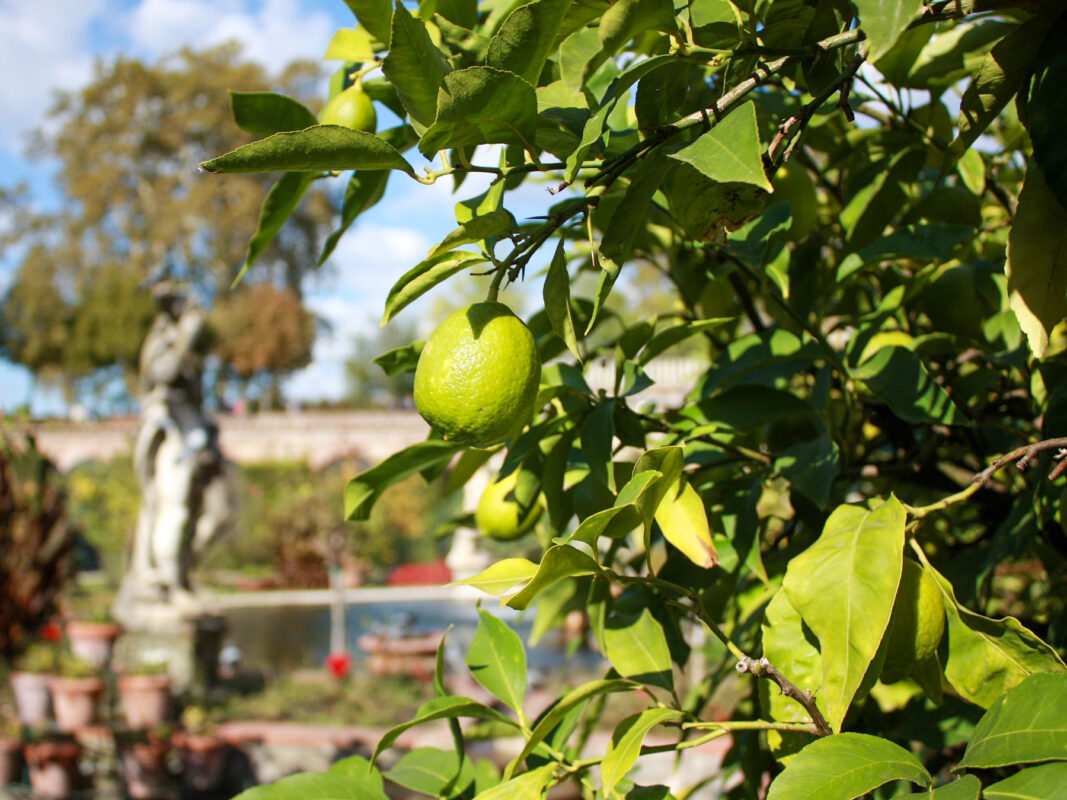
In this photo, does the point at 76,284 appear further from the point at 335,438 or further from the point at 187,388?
the point at 187,388

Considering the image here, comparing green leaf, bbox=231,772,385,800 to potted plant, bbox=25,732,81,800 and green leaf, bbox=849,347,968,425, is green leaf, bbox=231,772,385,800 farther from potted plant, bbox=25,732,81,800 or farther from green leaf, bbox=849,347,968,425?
potted plant, bbox=25,732,81,800

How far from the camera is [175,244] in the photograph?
22391mm

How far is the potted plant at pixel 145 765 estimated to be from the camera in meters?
4.20

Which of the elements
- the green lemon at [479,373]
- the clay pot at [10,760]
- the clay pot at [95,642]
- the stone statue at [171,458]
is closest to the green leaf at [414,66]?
the green lemon at [479,373]

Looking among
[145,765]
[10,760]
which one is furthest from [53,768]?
[145,765]

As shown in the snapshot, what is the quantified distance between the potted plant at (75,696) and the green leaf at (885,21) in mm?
4992

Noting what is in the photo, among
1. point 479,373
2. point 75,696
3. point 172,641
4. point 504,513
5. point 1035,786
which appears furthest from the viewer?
point 172,641

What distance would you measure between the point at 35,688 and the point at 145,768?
3.08 feet

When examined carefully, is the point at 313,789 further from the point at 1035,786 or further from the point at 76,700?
the point at 76,700

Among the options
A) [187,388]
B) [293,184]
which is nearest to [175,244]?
[187,388]

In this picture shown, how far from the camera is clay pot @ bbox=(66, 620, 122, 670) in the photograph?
5.07 m

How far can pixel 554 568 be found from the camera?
45 centimetres

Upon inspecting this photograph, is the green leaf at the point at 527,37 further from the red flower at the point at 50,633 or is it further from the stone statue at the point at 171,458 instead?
the red flower at the point at 50,633

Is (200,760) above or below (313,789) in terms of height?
below
